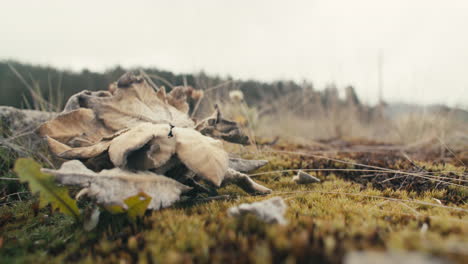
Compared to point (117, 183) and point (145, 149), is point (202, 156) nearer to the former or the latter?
point (145, 149)

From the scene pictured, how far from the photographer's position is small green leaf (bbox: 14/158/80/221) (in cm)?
125

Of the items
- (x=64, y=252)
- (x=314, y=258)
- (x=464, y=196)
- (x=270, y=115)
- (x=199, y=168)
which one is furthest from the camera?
(x=270, y=115)

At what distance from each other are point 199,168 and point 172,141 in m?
0.28

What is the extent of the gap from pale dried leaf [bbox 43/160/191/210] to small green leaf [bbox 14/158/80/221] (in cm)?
6

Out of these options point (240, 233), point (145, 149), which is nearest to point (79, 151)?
point (145, 149)

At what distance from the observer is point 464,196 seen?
2002mm

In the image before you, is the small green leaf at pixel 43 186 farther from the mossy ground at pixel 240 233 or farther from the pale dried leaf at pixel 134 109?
the pale dried leaf at pixel 134 109

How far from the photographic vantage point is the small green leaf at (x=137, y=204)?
131cm

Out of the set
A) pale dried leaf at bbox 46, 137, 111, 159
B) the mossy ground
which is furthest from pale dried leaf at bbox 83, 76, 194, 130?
the mossy ground

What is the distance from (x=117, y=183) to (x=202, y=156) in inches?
18.9

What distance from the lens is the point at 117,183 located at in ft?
4.68

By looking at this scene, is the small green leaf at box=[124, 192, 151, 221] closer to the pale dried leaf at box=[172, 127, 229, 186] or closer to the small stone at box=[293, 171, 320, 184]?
the pale dried leaf at box=[172, 127, 229, 186]

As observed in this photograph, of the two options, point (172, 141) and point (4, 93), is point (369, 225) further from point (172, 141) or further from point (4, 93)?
point (4, 93)

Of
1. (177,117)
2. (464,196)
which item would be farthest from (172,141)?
(464,196)
